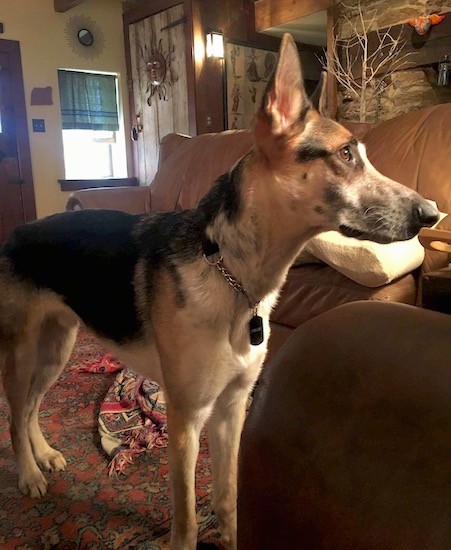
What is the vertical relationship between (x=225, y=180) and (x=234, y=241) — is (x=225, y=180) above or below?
above

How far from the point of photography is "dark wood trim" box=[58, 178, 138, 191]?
20.2ft

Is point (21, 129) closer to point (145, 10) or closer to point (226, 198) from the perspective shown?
point (145, 10)

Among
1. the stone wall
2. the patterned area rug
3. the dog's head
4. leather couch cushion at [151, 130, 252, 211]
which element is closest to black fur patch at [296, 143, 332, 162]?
the dog's head

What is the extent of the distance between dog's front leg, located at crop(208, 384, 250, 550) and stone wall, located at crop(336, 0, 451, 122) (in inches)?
162

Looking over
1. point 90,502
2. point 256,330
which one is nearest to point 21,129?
point 90,502

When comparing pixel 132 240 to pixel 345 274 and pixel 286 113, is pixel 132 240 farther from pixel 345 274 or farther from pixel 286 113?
pixel 345 274

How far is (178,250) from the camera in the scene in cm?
127

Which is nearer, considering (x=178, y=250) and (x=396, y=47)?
(x=178, y=250)

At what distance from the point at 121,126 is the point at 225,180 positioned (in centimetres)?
590

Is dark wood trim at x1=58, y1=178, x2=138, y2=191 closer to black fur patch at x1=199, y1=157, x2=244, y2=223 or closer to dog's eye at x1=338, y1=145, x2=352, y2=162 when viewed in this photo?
black fur patch at x1=199, y1=157, x2=244, y2=223

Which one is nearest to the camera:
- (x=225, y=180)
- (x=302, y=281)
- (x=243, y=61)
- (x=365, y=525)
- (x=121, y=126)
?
(x=365, y=525)

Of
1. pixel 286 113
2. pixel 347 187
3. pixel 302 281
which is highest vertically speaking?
pixel 286 113

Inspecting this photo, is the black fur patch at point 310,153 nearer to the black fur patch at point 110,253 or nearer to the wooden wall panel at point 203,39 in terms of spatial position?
the black fur patch at point 110,253

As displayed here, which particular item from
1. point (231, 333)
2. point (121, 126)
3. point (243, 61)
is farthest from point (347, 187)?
point (121, 126)
